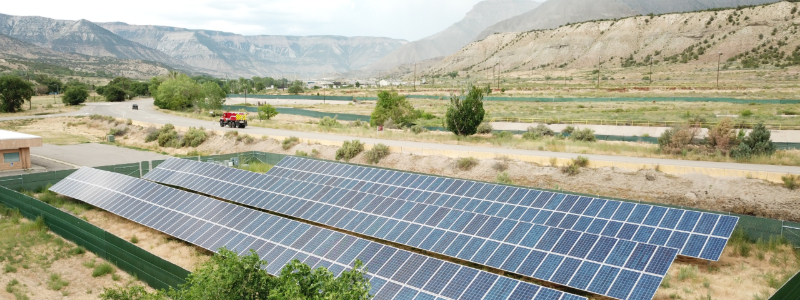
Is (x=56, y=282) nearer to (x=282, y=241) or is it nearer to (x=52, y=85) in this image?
(x=282, y=241)

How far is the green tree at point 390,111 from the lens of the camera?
60.0 metres

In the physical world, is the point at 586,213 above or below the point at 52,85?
below

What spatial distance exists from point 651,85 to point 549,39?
314 feet

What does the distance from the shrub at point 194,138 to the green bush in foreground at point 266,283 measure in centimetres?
4336

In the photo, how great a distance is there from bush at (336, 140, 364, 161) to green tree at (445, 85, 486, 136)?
9.48 metres

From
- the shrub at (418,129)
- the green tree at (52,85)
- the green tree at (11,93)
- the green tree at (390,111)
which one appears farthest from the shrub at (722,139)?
the green tree at (52,85)

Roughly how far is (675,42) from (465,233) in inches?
6414

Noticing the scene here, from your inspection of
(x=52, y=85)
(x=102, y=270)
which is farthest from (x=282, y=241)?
(x=52, y=85)

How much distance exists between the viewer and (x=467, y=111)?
1843 inches

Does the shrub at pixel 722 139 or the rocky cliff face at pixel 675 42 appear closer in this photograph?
the shrub at pixel 722 139

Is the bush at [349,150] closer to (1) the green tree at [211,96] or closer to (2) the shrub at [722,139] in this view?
(2) the shrub at [722,139]

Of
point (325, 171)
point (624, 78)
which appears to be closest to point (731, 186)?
point (325, 171)

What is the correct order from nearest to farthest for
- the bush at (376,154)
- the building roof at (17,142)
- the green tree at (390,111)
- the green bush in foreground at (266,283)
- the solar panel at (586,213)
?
the green bush in foreground at (266,283) < the solar panel at (586,213) < the building roof at (17,142) < the bush at (376,154) < the green tree at (390,111)

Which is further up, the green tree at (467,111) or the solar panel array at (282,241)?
the green tree at (467,111)
